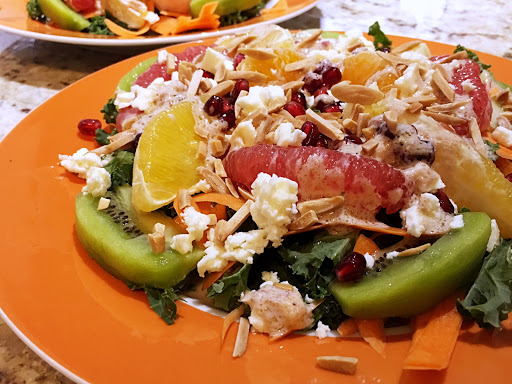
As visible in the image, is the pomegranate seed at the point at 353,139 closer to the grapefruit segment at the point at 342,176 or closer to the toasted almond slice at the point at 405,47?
the grapefruit segment at the point at 342,176

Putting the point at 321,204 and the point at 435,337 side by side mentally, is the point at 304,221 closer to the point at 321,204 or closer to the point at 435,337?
the point at 321,204

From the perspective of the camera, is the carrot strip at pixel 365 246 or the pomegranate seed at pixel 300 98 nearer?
the carrot strip at pixel 365 246

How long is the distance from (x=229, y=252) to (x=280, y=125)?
1.65 ft

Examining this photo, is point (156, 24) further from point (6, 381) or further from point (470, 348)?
point (470, 348)

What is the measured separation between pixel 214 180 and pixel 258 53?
2.22 feet

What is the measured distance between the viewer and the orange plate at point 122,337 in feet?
4.14

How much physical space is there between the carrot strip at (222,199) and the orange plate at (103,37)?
1.68m

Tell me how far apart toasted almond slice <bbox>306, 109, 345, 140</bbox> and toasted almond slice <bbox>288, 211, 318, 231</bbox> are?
348 millimetres

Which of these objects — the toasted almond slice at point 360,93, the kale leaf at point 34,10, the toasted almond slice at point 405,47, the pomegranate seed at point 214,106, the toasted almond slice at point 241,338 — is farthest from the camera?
the kale leaf at point 34,10

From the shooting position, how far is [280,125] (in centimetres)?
176

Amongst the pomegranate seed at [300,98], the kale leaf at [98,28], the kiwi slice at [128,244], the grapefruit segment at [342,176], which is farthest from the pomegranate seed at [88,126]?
the kale leaf at [98,28]

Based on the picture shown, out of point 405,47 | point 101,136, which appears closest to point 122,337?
point 101,136

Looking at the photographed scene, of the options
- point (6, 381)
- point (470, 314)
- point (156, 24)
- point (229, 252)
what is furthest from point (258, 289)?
point (156, 24)

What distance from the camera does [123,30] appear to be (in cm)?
326
